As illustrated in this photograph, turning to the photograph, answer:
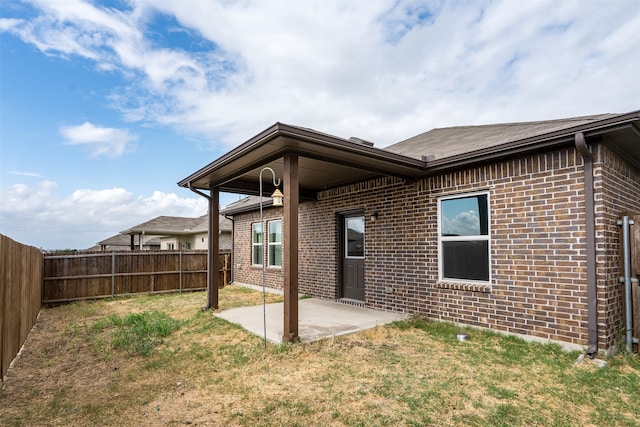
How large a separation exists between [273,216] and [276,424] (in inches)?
331

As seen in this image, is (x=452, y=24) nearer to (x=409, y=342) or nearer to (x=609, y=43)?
(x=609, y=43)

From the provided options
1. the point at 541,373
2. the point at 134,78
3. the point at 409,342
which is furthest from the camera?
the point at 134,78

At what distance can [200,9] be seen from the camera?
745cm

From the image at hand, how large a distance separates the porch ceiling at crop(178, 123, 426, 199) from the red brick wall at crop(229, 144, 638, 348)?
0.84 meters

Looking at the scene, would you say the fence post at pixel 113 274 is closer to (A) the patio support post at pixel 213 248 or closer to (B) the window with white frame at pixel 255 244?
(B) the window with white frame at pixel 255 244

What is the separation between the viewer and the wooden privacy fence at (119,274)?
10023 mm

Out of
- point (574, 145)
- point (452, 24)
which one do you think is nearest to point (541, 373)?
point (574, 145)

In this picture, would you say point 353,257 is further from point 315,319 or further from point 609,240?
point 609,240

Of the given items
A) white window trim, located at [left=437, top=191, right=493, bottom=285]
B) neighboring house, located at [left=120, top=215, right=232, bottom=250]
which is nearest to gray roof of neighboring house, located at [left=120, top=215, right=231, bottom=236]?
neighboring house, located at [left=120, top=215, right=232, bottom=250]

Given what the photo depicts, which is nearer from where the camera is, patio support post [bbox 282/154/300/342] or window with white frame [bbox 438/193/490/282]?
patio support post [bbox 282/154/300/342]

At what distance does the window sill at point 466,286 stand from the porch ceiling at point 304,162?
2038mm

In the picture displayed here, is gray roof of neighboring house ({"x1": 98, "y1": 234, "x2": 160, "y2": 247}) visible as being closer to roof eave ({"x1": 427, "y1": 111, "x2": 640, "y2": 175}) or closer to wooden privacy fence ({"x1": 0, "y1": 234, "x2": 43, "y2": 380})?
wooden privacy fence ({"x1": 0, "y1": 234, "x2": 43, "y2": 380})

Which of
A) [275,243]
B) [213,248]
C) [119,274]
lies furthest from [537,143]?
[119,274]

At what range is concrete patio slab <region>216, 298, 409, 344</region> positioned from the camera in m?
5.49
